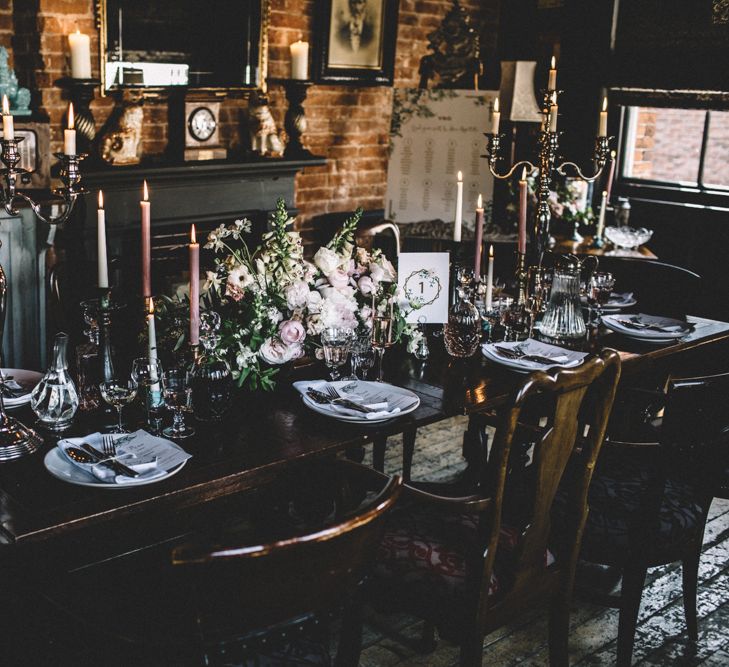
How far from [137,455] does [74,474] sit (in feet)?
0.45

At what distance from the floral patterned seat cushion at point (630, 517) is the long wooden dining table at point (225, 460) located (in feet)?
1.22

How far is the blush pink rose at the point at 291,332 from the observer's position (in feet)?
7.79

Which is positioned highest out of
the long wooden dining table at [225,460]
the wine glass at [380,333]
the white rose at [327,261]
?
the white rose at [327,261]

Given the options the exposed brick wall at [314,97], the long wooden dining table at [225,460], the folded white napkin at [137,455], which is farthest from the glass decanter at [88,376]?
the exposed brick wall at [314,97]

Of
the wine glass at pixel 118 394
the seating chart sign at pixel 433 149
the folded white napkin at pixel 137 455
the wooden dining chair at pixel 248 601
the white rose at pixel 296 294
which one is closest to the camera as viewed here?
the wooden dining chair at pixel 248 601

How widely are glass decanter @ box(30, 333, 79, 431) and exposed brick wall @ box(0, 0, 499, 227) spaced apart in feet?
7.61

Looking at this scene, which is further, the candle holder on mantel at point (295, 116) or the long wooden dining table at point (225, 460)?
the candle holder on mantel at point (295, 116)

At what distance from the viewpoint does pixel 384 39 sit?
542 centimetres

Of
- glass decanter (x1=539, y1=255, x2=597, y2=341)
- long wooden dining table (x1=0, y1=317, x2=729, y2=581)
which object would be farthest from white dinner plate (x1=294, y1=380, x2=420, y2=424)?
Answer: glass decanter (x1=539, y1=255, x2=597, y2=341)

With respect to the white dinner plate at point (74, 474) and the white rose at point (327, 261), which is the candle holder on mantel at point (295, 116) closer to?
the white rose at point (327, 261)

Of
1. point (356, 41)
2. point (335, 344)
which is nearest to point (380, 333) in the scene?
point (335, 344)

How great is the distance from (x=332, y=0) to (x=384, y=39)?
1.45 ft

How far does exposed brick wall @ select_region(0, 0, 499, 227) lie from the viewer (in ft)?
13.2

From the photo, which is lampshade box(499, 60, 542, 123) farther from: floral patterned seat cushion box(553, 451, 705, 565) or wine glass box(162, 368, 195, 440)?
wine glass box(162, 368, 195, 440)
